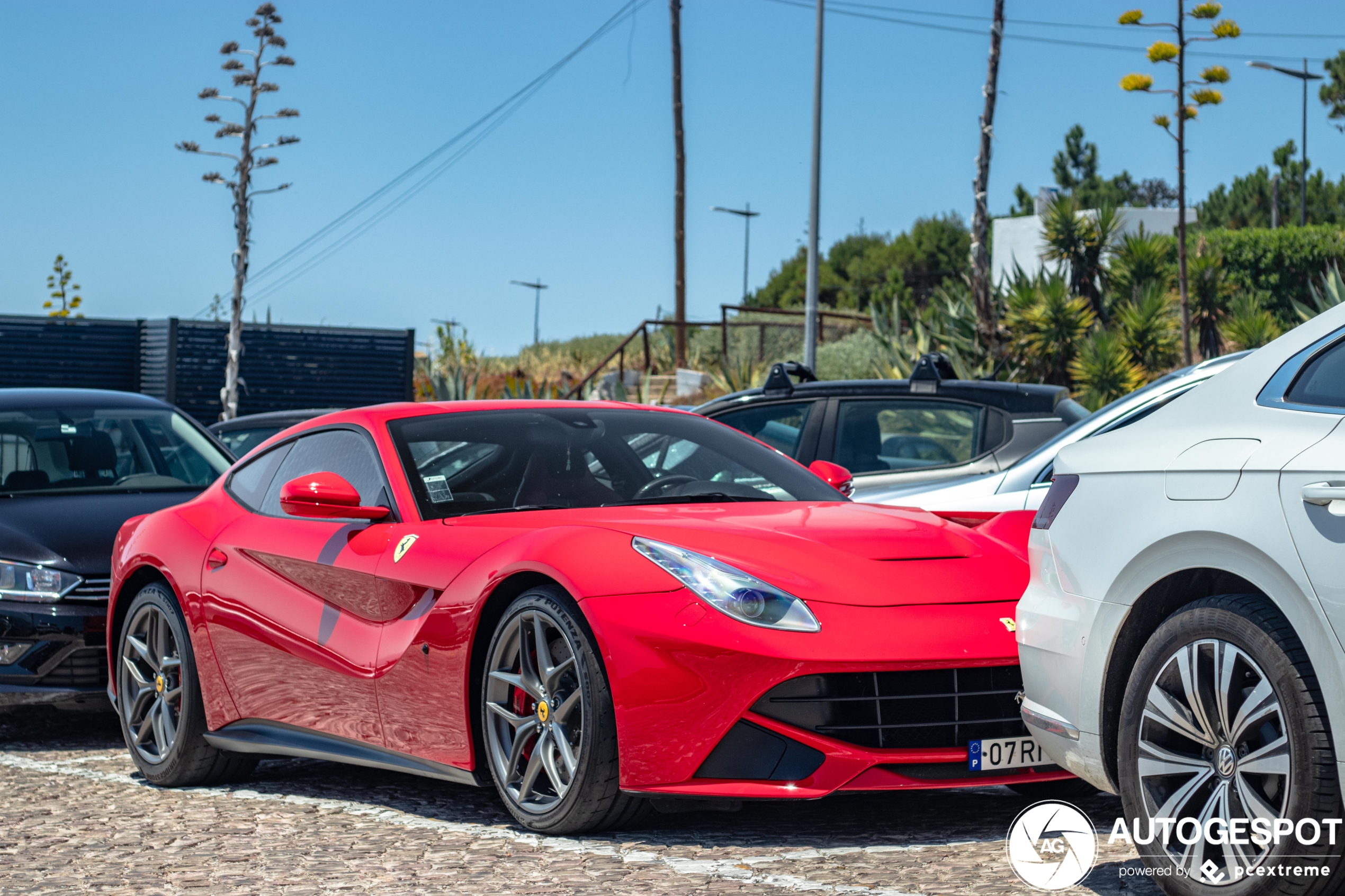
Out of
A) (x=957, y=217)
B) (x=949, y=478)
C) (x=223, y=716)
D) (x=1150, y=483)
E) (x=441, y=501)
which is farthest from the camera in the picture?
(x=957, y=217)

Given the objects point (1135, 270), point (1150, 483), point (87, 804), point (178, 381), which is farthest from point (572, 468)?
point (178, 381)

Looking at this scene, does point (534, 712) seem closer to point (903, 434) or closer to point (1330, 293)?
point (903, 434)

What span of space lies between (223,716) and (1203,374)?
4.58 m

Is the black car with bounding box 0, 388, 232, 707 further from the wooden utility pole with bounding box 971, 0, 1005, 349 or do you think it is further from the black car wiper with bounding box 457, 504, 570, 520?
the wooden utility pole with bounding box 971, 0, 1005, 349

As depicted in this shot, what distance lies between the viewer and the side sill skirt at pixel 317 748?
490cm

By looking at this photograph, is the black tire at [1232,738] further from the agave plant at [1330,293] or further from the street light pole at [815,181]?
the street light pole at [815,181]

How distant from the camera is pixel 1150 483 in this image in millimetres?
3619

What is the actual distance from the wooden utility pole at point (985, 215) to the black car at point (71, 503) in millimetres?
16312

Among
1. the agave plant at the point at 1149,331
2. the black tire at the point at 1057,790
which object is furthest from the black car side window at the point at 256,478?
the agave plant at the point at 1149,331

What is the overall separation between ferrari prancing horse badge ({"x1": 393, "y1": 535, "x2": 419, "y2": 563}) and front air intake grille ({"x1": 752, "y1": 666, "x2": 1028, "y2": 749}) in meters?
1.45

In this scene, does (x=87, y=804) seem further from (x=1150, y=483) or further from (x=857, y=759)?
(x=1150, y=483)

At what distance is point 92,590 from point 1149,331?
18.8 meters

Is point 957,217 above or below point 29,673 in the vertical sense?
above

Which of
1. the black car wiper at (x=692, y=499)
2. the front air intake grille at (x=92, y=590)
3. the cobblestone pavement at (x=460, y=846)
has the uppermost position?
the black car wiper at (x=692, y=499)
